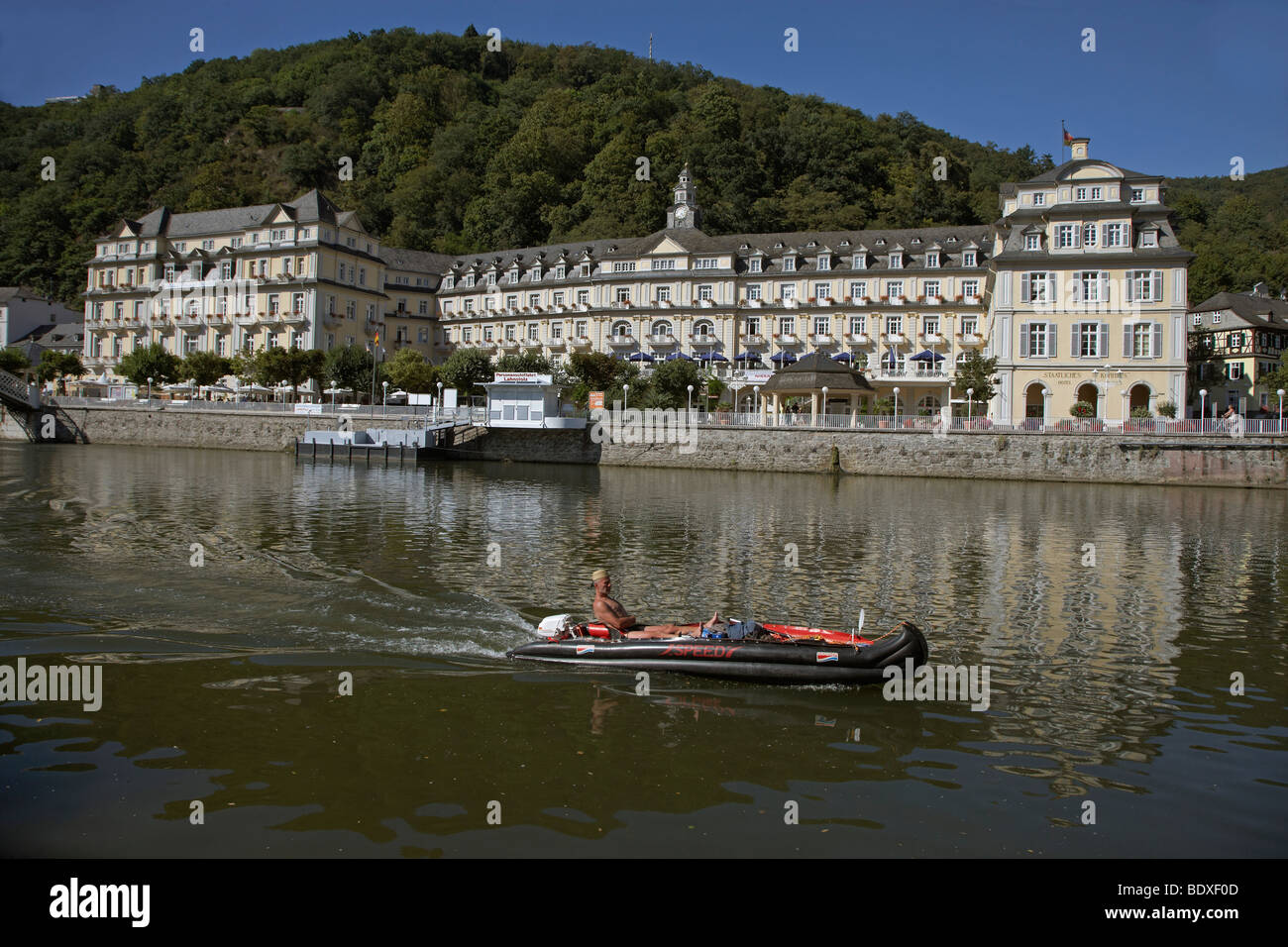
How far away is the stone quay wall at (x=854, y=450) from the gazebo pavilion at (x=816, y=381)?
12.8 ft

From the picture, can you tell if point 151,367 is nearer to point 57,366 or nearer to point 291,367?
point 291,367

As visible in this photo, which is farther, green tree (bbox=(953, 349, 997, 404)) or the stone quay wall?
green tree (bbox=(953, 349, 997, 404))

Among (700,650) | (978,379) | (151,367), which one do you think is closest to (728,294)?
(978,379)

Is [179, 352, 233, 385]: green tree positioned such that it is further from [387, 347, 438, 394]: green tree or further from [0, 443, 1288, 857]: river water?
[0, 443, 1288, 857]: river water

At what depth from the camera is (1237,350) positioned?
264 feet

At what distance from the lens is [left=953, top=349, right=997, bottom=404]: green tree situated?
60.3 meters

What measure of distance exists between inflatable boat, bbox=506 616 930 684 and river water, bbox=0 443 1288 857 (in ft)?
0.90

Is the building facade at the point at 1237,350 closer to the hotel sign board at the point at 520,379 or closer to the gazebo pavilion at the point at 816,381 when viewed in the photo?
the gazebo pavilion at the point at 816,381

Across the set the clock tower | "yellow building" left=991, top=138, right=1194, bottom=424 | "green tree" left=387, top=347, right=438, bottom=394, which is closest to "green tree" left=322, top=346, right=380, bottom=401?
"green tree" left=387, top=347, right=438, bottom=394

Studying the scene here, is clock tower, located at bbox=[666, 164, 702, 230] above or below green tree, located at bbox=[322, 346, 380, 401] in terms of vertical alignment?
above

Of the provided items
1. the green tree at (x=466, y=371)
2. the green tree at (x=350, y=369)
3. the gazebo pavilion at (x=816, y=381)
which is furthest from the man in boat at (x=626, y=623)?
the green tree at (x=350, y=369)

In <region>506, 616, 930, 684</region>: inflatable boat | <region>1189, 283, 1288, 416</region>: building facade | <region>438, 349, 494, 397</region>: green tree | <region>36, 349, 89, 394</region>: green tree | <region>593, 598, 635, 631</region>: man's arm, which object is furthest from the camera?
<region>36, 349, 89, 394</region>: green tree

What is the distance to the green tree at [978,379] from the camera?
6034cm
